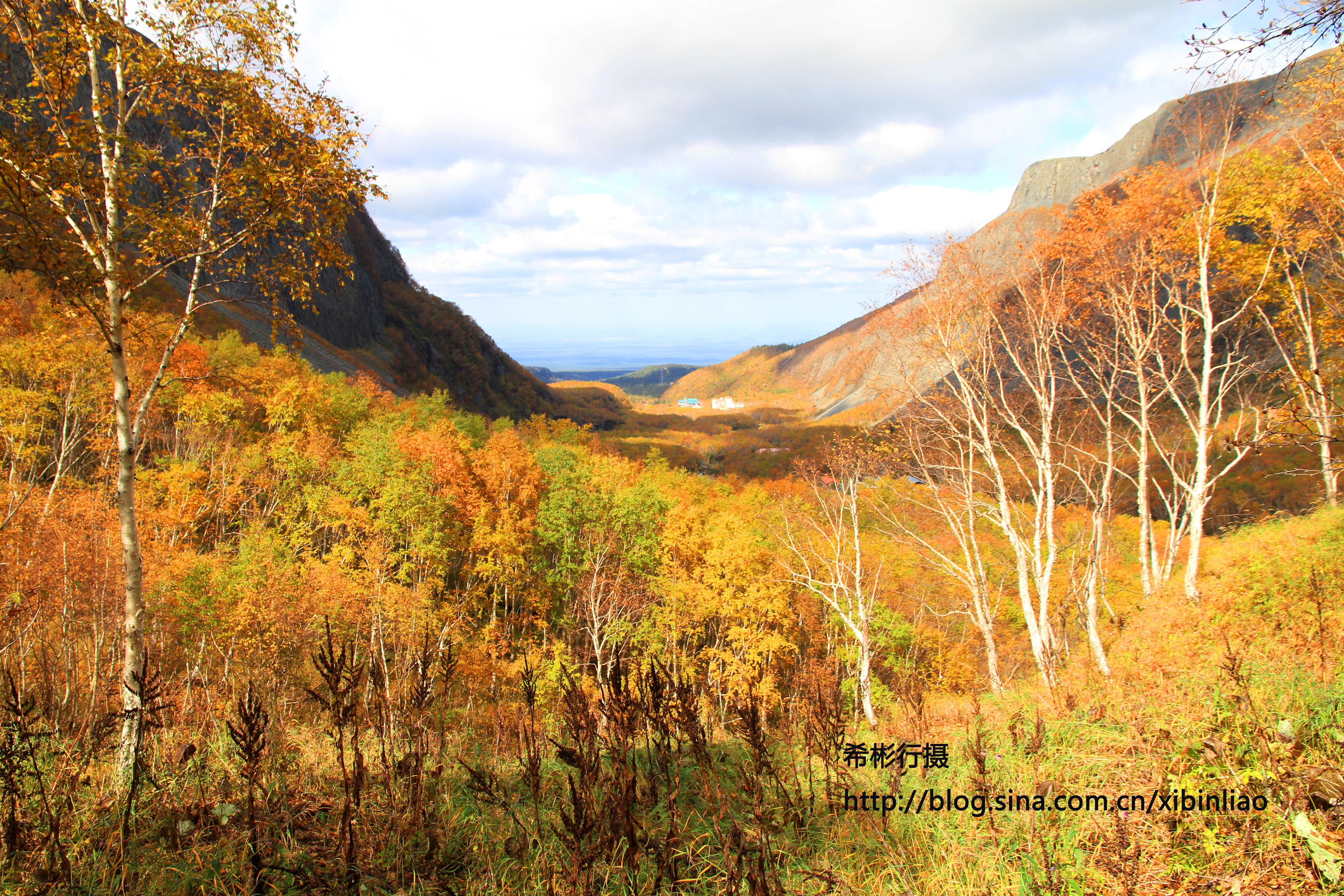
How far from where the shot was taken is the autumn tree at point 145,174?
191 inches

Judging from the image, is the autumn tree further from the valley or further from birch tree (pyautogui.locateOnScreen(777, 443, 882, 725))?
birch tree (pyautogui.locateOnScreen(777, 443, 882, 725))

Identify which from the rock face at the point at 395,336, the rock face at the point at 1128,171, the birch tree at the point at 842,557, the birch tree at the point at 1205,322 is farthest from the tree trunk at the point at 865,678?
the rock face at the point at 395,336

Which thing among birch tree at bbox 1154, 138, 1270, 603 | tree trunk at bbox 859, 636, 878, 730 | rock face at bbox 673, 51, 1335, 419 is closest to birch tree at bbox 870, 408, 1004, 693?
rock face at bbox 673, 51, 1335, 419

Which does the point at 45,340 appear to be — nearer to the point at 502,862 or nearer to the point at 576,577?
the point at 502,862

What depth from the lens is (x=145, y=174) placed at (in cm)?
635

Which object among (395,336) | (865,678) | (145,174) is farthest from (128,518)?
(395,336)

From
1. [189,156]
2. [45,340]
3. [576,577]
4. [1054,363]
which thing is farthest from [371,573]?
[1054,363]

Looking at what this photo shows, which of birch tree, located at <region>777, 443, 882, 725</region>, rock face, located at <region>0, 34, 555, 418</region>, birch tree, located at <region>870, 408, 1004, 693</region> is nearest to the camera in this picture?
birch tree, located at <region>870, 408, 1004, 693</region>

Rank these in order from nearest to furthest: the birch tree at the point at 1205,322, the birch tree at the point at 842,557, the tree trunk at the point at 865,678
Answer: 1. the birch tree at the point at 1205,322
2. the tree trunk at the point at 865,678
3. the birch tree at the point at 842,557

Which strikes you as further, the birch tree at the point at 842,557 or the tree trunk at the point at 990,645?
the birch tree at the point at 842,557

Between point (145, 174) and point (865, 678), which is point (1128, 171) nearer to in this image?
point (865, 678)

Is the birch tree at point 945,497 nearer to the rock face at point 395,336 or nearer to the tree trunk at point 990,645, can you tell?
the tree trunk at point 990,645

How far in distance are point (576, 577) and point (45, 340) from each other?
18388 millimetres

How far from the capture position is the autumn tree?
4863mm
